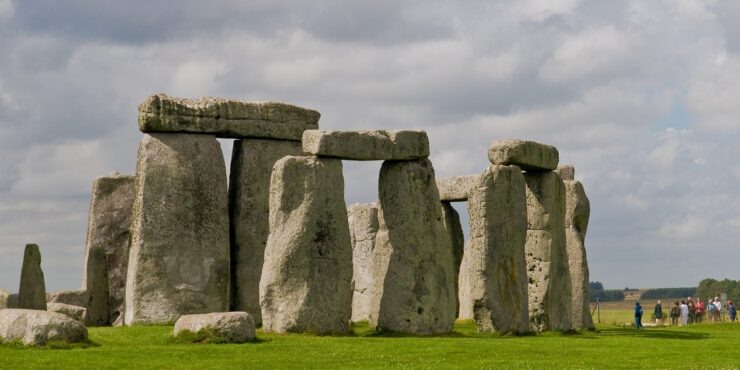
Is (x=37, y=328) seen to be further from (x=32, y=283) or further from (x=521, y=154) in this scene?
(x=521, y=154)

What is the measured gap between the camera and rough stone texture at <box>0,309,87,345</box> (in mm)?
25328

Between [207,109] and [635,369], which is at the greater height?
[207,109]

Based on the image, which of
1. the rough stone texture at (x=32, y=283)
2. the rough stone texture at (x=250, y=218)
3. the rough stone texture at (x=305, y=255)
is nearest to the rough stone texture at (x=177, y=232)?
the rough stone texture at (x=250, y=218)

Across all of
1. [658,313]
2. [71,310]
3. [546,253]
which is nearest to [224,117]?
[71,310]

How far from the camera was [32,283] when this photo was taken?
33312mm

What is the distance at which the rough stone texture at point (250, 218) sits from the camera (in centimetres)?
3466

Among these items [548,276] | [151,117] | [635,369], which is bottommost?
[635,369]

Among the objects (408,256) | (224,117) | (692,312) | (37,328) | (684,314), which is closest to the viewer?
(37,328)

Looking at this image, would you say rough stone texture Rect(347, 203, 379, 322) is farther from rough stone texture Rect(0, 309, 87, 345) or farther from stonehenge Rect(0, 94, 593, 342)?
rough stone texture Rect(0, 309, 87, 345)

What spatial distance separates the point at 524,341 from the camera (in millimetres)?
28422

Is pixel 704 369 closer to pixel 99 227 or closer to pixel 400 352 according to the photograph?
pixel 400 352

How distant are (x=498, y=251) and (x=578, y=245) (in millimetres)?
6342

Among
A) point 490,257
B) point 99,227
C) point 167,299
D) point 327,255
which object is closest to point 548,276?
point 490,257

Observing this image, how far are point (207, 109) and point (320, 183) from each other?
6.20 meters
